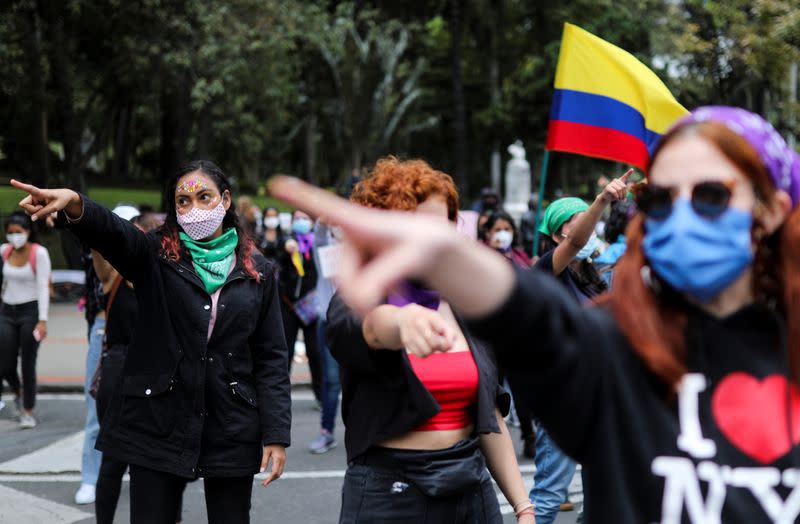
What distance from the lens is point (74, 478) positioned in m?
7.13

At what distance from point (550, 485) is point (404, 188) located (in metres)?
2.51

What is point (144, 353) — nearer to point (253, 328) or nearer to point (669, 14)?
point (253, 328)

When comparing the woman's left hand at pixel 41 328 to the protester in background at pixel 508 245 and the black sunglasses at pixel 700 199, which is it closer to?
the protester in background at pixel 508 245

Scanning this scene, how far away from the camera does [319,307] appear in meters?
8.91

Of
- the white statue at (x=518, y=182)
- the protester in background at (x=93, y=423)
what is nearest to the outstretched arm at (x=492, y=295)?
the protester in background at (x=93, y=423)

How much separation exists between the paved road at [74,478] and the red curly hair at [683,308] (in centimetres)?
461

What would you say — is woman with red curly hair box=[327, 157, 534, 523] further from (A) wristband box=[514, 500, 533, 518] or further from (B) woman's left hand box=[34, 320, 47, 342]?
(B) woman's left hand box=[34, 320, 47, 342]

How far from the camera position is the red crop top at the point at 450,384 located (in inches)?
118

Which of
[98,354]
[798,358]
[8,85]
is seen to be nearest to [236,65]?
[8,85]

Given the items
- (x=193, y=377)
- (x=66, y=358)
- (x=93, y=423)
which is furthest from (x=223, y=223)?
(x=66, y=358)

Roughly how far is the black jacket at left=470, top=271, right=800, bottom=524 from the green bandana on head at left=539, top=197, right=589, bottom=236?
363 centimetres

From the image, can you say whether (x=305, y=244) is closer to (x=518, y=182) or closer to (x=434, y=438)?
(x=434, y=438)

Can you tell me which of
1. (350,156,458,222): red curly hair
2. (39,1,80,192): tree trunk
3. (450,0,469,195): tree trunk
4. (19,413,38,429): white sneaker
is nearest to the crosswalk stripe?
(19,413,38,429): white sneaker

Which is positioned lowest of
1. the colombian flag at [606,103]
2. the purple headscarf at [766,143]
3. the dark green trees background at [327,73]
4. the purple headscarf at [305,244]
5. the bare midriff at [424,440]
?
the purple headscarf at [305,244]
